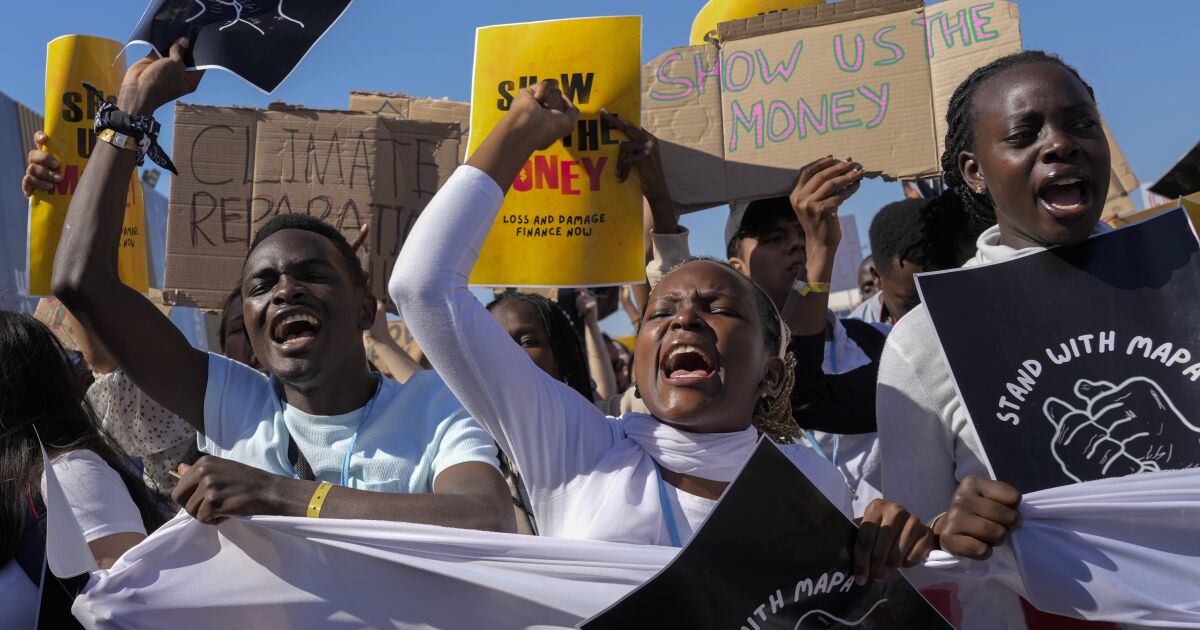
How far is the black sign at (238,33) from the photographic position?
123 inches

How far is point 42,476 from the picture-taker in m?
2.61

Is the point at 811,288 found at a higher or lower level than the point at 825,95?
lower

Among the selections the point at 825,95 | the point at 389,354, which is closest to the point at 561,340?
the point at 389,354

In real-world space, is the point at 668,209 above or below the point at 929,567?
above

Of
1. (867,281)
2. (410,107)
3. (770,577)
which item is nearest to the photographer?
(770,577)

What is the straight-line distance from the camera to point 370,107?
16.6 feet

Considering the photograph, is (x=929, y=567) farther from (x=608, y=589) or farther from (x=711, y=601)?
(x=608, y=589)

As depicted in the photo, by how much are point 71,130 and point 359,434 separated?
6.95 ft

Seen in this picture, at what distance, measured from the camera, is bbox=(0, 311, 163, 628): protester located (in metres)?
2.46

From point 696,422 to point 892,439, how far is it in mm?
395

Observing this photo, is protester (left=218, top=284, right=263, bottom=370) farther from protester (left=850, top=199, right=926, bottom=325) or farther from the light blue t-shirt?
protester (left=850, top=199, right=926, bottom=325)

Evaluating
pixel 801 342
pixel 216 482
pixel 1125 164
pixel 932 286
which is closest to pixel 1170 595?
pixel 932 286

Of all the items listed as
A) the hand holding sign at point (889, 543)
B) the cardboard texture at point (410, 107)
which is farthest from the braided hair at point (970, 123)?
the cardboard texture at point (410, 107)

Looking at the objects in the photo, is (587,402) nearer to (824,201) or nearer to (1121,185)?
(824,201)
